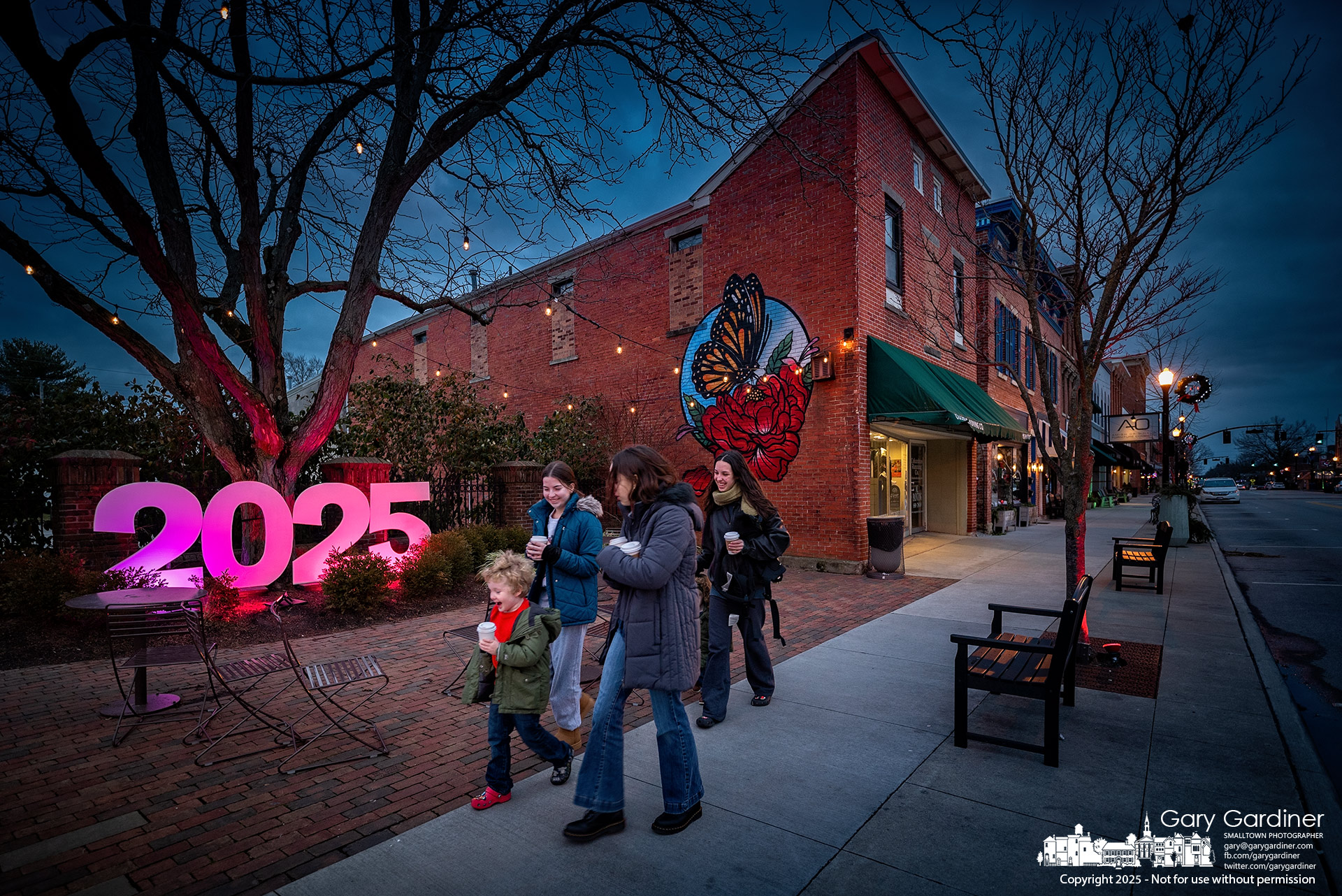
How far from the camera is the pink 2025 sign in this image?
663 centimetres

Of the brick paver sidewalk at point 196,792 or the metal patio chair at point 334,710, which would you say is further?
the metal patio chair at point 334,710

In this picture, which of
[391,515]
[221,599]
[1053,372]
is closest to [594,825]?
[221,599]

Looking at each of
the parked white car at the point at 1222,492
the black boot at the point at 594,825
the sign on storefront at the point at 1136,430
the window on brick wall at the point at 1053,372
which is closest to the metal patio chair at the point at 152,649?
the black boot at the point at 594,825

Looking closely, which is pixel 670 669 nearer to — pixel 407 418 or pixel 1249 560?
pixel 407 418

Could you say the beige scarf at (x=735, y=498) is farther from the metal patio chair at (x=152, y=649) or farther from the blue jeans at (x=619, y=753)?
the metal patio chair at (x=152, y=649)

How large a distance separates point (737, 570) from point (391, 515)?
234 inches

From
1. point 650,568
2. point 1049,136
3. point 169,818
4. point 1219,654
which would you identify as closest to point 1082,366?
point 1049,136

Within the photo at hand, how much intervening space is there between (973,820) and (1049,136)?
5811 mm

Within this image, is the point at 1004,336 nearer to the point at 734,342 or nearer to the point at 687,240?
the point at 734,342

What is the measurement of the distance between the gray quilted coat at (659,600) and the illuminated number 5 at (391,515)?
633 cm

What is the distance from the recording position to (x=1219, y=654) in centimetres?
568

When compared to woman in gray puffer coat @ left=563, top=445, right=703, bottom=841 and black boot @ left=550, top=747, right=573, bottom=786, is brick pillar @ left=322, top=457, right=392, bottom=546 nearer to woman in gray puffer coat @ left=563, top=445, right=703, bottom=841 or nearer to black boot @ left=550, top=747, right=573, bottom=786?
black boot @ left=550, top=747, right=573, bottom=786

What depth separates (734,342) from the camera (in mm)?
12250

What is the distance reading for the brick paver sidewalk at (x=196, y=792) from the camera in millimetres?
2695
